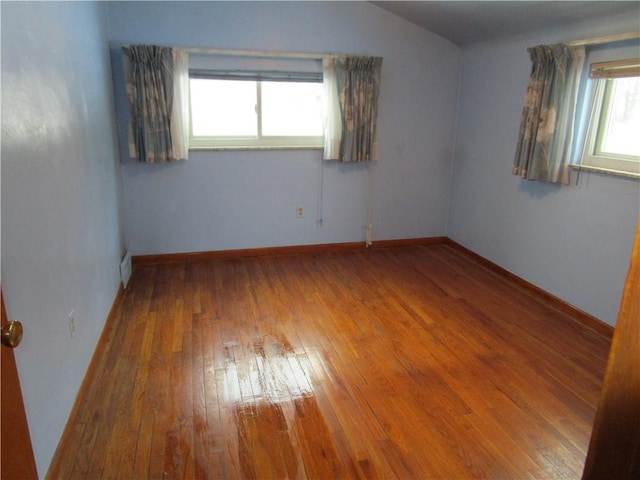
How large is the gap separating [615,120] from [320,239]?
2.63 meters

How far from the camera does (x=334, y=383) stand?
2.35 m

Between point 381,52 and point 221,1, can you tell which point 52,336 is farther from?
point 381,52

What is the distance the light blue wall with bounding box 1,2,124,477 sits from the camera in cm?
145

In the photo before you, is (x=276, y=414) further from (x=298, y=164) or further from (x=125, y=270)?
(x=298, y=164)

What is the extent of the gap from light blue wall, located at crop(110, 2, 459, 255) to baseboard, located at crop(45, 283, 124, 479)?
3.23 feet

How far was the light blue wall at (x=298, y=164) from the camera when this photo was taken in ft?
12.1

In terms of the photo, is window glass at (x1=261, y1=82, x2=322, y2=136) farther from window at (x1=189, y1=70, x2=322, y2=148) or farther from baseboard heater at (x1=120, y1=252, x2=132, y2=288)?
baseboard heater at (x1=120, y1=252, x2=132, y2=288)

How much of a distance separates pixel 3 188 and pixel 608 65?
330 cm

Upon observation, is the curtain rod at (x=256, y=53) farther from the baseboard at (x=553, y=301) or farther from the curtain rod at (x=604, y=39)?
the baseboard at (x=553, y=301)

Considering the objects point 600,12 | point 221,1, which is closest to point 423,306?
point 600,12

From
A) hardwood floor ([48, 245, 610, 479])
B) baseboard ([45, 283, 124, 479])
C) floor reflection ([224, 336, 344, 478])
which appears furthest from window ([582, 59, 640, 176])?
baseboard ([45, 283, 124, 479])

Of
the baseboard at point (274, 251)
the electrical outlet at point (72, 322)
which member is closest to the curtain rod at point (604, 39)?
the baseboard at point (274, 251)

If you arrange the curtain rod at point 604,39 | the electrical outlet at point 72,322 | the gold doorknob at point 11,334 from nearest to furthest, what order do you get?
the gold doorknob at point 11,334 < the electrical outlet at point 72,322 < the curtain rod at point 604,39

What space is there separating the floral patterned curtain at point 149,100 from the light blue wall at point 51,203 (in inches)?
24.1
